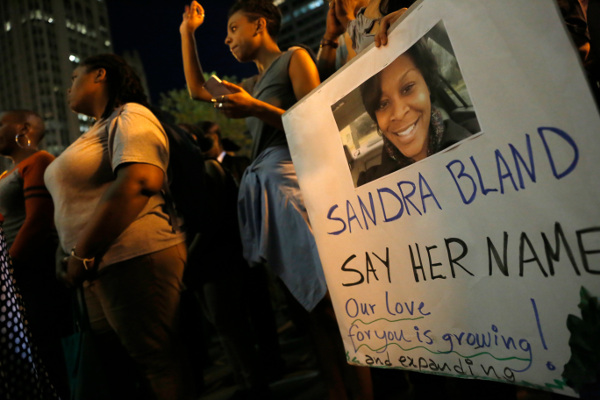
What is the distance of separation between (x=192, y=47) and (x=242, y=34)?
49 centimetres

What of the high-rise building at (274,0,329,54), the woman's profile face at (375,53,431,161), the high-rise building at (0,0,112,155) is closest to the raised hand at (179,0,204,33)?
the woman's profile face at (375,53,431,161)

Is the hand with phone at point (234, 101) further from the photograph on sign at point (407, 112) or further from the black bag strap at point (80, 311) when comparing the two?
the black bag strap at point (80, 311)

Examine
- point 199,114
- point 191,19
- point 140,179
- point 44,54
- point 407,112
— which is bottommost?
point 407,112

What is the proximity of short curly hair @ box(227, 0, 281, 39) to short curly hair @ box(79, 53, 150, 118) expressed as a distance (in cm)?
65

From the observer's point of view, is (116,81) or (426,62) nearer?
(426,62)

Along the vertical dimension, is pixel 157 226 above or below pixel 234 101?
below

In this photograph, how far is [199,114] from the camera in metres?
19.9

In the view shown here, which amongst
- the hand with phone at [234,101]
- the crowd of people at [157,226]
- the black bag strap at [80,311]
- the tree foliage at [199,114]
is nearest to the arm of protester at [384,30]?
the crowd of people at [157,226]

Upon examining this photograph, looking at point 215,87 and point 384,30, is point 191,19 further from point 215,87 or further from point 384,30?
point 384,30

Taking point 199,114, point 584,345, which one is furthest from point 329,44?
point 199,114

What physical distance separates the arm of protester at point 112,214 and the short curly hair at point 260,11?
103 cm

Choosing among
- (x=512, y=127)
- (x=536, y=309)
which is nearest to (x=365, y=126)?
(x=512, y=127)

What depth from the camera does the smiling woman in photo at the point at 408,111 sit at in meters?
1.03

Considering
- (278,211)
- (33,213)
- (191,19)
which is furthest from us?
(191,19)
